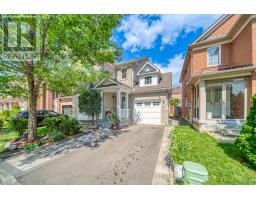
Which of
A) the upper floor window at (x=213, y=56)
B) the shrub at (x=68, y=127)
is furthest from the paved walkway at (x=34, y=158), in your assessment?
the upper floor window at (x=213, y=56)

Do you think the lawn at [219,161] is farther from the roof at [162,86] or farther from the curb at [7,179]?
the roof at [162,86]

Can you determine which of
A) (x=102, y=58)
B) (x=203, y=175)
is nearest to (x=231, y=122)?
(x=203, y=175)

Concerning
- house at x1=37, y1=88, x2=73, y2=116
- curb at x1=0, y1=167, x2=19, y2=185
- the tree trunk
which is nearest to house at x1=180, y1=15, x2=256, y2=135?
curb at x1=0, y1=167, x2=19, y2=185

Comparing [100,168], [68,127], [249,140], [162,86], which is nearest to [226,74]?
[249,140]

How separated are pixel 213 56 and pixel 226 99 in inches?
157

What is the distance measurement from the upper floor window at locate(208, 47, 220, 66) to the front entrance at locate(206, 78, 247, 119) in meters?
2.54

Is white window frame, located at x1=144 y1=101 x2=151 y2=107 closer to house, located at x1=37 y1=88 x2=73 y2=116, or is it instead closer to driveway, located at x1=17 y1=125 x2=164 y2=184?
driveway, located at x1=17 y1=125 x2=164 y2=184

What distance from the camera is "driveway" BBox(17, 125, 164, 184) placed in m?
3.70

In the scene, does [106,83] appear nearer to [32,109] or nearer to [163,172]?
[32,109]

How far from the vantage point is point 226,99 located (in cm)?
901

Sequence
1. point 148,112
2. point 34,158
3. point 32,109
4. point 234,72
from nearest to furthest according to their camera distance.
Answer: point 34,158 → point 32,109 → point 234,72 → point 148,112

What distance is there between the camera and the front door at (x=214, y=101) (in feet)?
31.3

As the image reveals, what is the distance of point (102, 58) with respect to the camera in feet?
23.6
